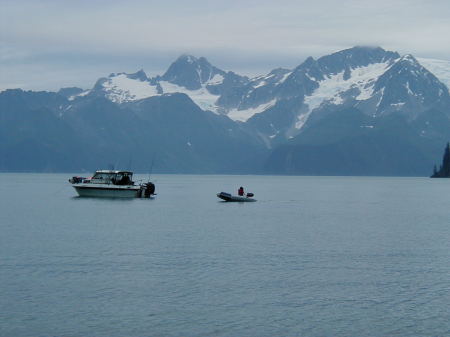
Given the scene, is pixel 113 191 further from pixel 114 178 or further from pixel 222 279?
pixel 222 279

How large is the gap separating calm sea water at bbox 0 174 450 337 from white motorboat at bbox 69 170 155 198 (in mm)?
52548

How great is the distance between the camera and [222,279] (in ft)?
197

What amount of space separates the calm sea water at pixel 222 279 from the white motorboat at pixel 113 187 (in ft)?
172

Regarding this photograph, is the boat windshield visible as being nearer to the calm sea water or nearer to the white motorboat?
the white motorboat

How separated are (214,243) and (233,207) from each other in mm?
66556

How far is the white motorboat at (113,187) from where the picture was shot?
161 m

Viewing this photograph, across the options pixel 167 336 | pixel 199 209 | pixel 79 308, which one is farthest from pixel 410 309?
pixel 199 209

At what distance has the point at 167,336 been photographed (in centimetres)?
4366

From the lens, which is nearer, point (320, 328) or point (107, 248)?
point (320, 328)

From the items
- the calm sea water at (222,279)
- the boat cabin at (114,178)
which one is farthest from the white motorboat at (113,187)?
the calm sea water at (222,279)

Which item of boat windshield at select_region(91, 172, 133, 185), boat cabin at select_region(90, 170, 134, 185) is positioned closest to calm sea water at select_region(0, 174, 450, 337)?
boat cabin at select_region(90, 170, 134, 185)

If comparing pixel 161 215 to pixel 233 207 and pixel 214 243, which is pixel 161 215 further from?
pixel 214 243

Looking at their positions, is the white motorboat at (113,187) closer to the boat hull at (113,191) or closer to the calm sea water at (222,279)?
the boat hull at (113,191)

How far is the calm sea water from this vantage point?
46188 millimetres
